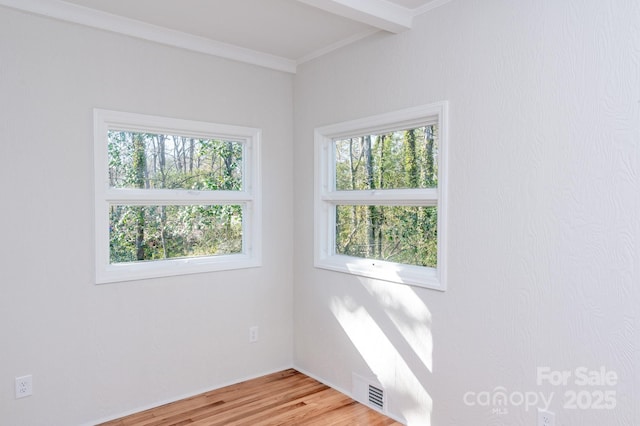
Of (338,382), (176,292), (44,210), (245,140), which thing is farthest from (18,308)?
(338,382)

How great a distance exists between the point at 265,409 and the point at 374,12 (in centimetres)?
260

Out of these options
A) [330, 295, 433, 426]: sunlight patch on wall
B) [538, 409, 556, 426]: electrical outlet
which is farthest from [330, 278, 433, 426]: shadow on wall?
[538, 409, 556, 426]: electrical outlet

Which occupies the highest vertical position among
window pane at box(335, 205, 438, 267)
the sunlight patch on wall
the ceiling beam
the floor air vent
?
the ceiling beam

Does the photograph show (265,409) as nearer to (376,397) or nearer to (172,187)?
(376,397)

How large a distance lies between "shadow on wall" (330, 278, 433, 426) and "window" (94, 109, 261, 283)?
971 millimetres

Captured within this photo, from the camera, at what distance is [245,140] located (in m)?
3.49

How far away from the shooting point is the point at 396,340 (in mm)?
2820

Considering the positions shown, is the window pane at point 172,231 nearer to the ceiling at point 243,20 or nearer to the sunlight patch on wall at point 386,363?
the sunlight patch on wall at point 386,363

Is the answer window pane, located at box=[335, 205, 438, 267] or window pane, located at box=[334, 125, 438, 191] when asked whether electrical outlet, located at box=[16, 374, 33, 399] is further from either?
window pane, located at box=[334, 125, 438, 191]

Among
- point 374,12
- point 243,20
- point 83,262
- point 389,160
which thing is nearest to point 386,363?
point 389,160

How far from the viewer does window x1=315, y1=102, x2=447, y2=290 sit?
264 centimetres

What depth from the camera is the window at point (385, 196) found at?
264cm

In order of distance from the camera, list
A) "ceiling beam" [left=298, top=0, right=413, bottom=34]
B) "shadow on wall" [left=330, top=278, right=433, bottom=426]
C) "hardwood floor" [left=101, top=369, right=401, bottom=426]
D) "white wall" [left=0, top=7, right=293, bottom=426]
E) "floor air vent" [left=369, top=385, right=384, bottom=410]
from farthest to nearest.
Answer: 1. "floor air vent" [left=369, top=385, right=384, bottom=410]
2. "hardwood floor" [left=101, top=369, right=401, bottom=426]
3. "shadow on wall" [left=330, top=278, right=433, bottom=426]
4. "white wall" [left=0, top=7, right=293, bottom=426]
5. "ceiling beam" [left=298, top=0, right=413, bottom=34]

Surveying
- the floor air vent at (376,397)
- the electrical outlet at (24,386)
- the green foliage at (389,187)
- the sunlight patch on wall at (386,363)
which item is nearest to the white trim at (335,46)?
the green foliage at (389,187)
